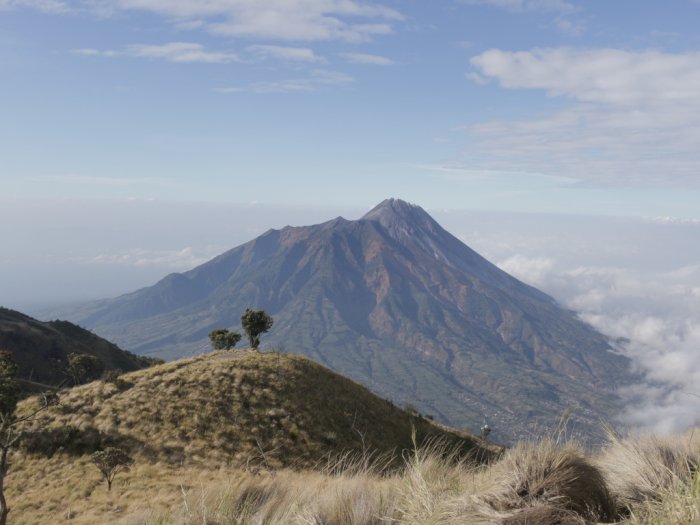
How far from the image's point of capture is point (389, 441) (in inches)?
1724

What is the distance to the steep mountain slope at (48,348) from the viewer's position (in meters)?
97.6

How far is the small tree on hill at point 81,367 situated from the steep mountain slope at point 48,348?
25966 mm

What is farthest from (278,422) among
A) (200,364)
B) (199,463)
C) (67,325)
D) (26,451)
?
(67,325)

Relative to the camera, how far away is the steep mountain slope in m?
97.6

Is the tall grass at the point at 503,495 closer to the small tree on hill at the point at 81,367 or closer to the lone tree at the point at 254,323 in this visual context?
the lone tree at the point at 254,323

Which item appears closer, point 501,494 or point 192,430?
point 501,494

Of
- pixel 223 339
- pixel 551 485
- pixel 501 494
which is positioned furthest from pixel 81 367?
pixel 551 485

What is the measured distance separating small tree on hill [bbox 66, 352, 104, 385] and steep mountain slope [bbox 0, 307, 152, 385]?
25966mm

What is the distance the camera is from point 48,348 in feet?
354

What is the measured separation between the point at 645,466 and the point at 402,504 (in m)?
3.34

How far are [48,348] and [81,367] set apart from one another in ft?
193

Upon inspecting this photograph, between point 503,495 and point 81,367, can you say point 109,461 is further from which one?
point 81,367

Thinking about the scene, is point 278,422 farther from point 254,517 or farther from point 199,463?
point 254,517

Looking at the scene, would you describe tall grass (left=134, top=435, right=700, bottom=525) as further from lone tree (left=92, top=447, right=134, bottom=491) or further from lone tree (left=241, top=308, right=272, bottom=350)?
lone tree (left=241, top=308, right=272, bottom=350)
